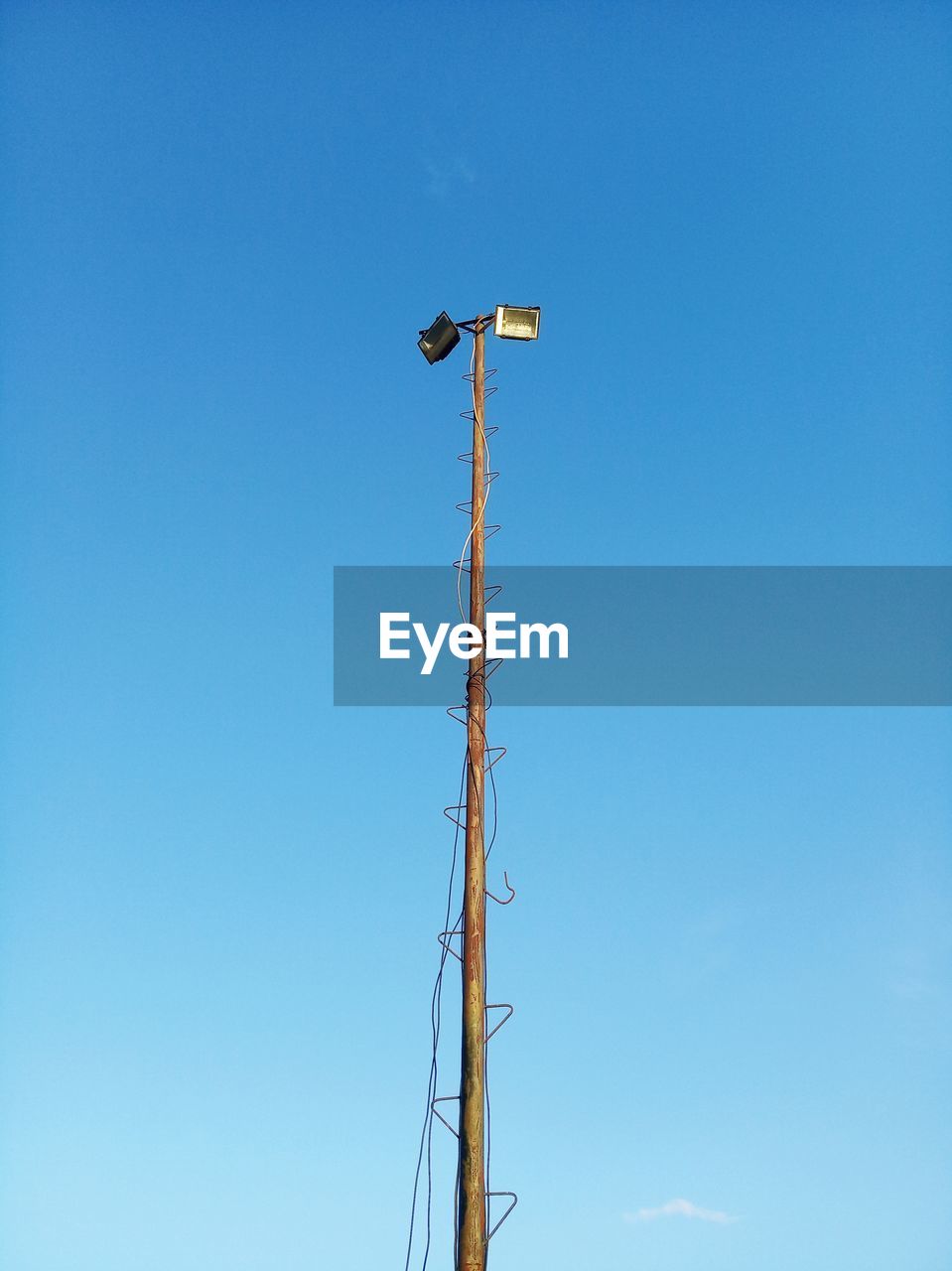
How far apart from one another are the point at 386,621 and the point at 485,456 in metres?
2.11

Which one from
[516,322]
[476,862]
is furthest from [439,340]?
[476,862]

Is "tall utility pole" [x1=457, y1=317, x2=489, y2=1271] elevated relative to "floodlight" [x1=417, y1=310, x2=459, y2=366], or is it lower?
lower

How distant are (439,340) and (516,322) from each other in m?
0.93

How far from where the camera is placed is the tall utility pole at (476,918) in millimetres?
12008

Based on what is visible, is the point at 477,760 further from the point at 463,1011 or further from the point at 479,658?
A: the point at 463,1011

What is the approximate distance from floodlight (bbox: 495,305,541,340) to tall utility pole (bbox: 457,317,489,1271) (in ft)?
1.58

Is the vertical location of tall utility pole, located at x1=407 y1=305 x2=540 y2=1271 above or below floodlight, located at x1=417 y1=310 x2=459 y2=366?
below

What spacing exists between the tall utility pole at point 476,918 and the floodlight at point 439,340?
29cm

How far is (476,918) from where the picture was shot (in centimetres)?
1298

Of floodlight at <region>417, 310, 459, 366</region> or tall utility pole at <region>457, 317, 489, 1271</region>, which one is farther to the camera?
floodlight at <region>417, 310, 459, 366</region>

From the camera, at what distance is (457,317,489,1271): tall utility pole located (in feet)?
39.4

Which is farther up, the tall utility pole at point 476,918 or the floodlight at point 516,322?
the floodlight at point 516,322

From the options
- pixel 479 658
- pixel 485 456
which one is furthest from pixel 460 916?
pixel 485 456

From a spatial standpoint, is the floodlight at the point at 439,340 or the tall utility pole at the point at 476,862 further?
the floodlight at the point at 439,340
